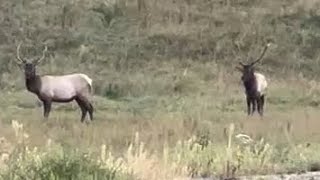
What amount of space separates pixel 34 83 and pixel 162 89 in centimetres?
612

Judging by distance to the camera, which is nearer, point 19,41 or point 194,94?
point 194,94

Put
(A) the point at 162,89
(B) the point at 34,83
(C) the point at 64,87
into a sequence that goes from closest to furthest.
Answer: (B) the point at 34,83 < (C) the point at 64,87 < (A) the point at 162,89

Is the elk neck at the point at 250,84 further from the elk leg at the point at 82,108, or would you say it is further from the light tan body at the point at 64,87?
the elk leg at the point at 82,108

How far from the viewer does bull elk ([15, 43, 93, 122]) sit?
2225 cm

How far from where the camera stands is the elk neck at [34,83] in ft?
72.6

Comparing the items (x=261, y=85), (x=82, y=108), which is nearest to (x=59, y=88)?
(x=82, y=108)

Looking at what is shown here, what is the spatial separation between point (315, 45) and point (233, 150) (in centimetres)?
2117

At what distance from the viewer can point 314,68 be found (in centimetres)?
3141

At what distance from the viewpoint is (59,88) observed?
22.5 meters

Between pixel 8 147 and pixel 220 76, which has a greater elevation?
pixel 8 147

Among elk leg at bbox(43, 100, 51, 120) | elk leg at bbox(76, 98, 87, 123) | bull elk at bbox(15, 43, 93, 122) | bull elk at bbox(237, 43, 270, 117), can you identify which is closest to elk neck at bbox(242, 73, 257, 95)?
bull elk at bbox(237, 43, 270, 117)

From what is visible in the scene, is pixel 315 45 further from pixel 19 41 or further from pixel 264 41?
pixel 19 41

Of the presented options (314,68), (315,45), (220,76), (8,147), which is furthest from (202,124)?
(315,45)

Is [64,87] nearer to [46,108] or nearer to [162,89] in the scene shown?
[46,108]
